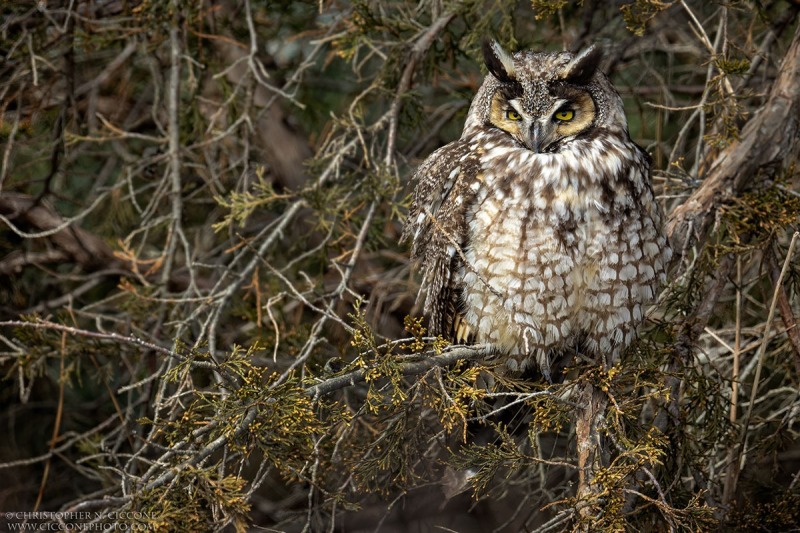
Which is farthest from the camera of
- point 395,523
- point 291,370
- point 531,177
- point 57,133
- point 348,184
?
point 57,133

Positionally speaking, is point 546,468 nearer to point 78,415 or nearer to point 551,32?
point 551,32

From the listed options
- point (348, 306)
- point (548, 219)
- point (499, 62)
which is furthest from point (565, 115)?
point (348, 306)

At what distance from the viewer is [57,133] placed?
412 centimetres

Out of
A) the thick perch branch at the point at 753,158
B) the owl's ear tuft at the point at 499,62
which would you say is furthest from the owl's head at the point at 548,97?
the thick perch branch at the point at 753,158

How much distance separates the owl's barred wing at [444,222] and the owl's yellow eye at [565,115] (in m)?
0.33

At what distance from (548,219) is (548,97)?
0.44m

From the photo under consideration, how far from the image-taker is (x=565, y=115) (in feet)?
9.86

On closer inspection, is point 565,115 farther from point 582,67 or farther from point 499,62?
point 499,62

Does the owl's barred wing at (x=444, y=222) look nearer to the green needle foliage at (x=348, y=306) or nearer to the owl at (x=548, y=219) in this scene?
the owl at (x=548, y=219)

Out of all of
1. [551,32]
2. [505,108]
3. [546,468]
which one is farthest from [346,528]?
[551,32]

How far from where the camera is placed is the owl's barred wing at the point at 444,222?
3.01 meters

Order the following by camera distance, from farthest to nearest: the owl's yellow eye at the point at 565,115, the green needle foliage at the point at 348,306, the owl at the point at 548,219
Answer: the owl's yellow eye at the point at 565,115, the owl at the point at 548,219, the green needle foliage at the point at 348,306

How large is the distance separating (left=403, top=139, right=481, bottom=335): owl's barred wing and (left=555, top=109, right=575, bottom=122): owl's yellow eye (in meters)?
0.33

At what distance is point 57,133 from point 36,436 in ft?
6.56
